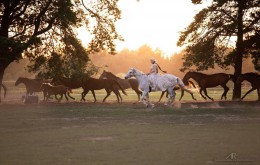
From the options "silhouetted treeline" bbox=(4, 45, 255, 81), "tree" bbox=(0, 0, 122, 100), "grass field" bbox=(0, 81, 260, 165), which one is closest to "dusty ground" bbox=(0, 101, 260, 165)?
"grass field" bbox=(0, 81, 260, 165)

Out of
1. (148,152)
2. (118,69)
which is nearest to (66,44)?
(148,152)

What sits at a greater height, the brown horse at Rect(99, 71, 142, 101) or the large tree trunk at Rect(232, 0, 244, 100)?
the large tree trunk at Rect(232, 0, 244, 100)

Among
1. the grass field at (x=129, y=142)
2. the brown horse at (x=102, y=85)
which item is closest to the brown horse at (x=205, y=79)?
the brown horse at (x=102, y=85)

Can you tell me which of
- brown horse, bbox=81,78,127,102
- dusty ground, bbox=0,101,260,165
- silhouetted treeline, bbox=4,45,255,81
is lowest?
dusty ground, bbox=0,101,260,165

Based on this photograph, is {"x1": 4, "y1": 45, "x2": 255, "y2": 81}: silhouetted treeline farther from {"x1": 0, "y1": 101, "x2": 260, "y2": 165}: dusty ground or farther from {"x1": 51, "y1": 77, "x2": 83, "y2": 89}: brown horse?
{"x1": 0, "y1": 101, "x2": 260, "y2": 165}: dusty ground

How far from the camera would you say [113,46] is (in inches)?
1363

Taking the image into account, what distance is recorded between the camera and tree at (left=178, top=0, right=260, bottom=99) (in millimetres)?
32906

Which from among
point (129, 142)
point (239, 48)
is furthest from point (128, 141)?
point (239, 48)

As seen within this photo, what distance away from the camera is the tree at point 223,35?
32906 mm

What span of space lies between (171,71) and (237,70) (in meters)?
88.8

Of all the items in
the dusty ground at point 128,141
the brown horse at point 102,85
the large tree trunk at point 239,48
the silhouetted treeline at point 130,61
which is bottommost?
the dusty ground at point 128,141

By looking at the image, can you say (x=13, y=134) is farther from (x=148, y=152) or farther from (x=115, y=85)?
(x=115, y=85)

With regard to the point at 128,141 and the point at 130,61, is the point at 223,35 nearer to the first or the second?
the point at 128,141

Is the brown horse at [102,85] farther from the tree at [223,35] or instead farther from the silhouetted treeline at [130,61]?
the silhouetted treeline at [130,61]
